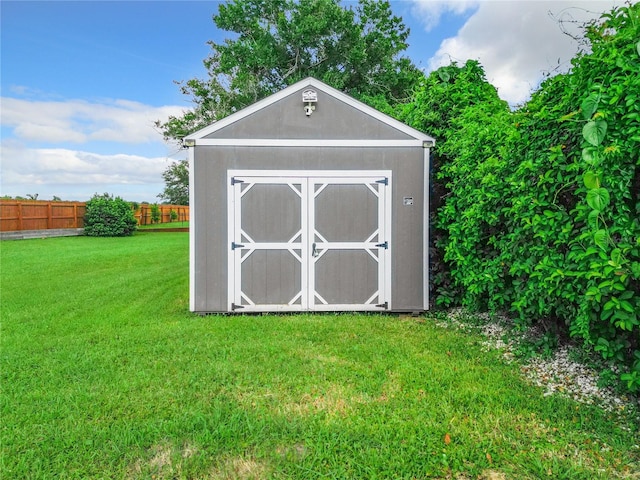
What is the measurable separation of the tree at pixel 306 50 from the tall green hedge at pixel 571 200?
1402 cm

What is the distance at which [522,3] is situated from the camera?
532 centimetres

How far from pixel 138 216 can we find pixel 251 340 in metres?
22.8

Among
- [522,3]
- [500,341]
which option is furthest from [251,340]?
[522,3]

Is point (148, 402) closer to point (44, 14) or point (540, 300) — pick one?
point (540, 300)

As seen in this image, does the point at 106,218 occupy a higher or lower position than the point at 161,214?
lower

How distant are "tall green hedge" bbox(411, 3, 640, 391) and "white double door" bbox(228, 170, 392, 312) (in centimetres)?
115

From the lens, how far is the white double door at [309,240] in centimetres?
498

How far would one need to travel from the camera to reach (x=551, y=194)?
9.44 feet

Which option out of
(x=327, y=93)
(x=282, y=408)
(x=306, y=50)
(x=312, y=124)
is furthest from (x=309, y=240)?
(x=306, y=50)

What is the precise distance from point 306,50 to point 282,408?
18644 mm

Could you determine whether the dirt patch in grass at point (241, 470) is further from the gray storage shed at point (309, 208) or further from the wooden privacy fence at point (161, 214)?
the wooden privacy fence at point (161, 214)

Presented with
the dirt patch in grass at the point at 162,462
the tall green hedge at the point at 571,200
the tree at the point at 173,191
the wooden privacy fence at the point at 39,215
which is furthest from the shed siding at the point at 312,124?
the tree at the point at 173,191

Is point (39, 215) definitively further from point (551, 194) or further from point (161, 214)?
point (551, 194)

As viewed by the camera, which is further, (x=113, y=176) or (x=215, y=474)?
(x=113, y=176)
